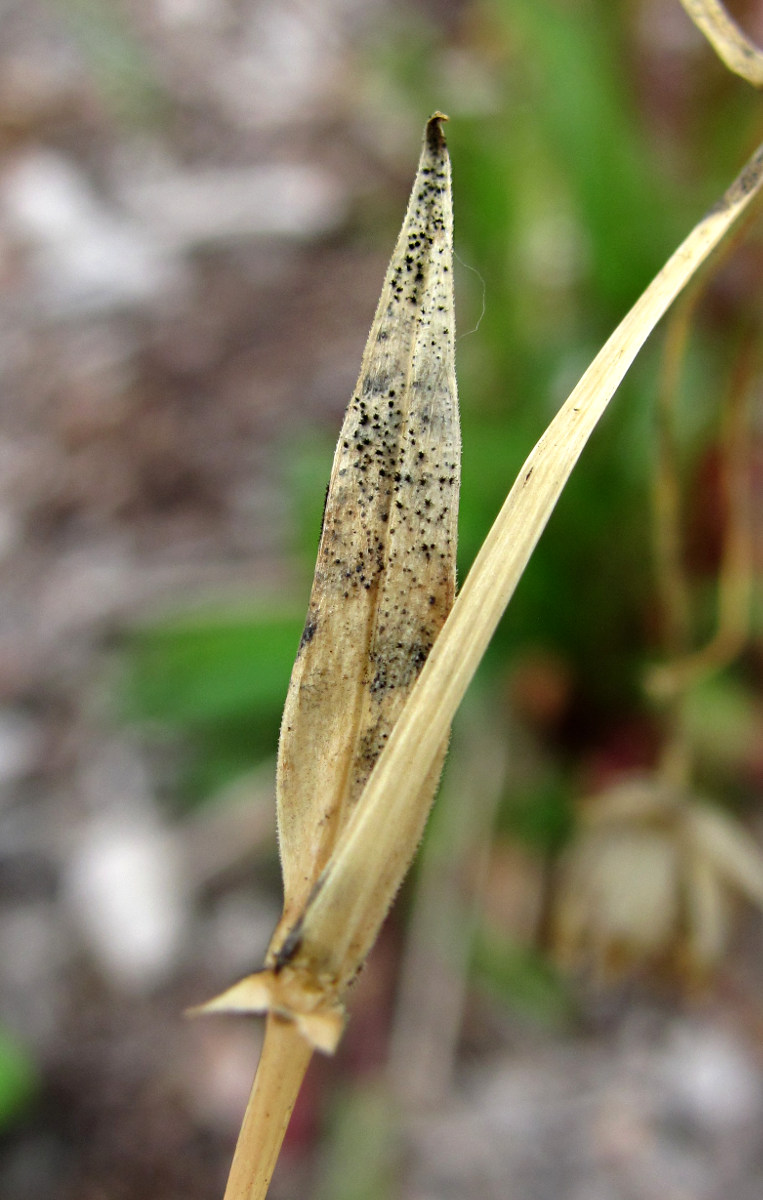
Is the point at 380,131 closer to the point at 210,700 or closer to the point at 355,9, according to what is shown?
the point at 355,9

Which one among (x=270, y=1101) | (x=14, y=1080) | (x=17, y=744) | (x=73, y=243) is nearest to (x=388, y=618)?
(x=270, y=1101)

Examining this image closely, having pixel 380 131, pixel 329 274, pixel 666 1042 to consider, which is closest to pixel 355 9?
pixel 380 131

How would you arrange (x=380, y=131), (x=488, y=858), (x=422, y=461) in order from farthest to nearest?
(x=380, y=131) → (x=488, y=858) → (x=422, y=461)

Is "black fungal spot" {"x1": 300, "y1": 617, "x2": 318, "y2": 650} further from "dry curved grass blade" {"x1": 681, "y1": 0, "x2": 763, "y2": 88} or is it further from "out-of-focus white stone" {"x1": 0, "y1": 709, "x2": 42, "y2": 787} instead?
"out-of-focus white stone" {"x1": 0, "y1": 709, "x2": 42, "y2": 787}

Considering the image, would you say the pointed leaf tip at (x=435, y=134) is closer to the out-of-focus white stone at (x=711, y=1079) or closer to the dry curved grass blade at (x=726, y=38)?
the dry curved grass blade at (x=726, y=38)

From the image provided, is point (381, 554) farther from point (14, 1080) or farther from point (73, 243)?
point (73, 243)

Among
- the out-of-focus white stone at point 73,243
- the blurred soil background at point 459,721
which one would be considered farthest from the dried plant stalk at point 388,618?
the out-of-focus white stone at point 73,243

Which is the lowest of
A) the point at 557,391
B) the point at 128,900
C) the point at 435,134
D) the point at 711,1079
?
the point at 711,1079
